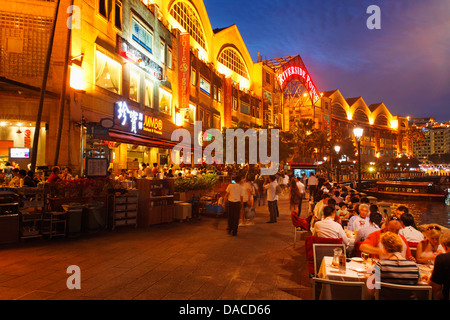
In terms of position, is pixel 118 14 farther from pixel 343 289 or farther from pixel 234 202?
pixel 343 289

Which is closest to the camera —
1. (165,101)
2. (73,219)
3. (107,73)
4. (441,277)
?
(441,277)

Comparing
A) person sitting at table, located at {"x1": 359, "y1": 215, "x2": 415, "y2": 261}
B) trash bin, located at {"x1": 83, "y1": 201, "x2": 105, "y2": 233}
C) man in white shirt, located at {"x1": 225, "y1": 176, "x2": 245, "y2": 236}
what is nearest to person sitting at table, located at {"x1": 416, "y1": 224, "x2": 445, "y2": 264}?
person sitting at table, located at {"x1": 359, "y1": 215, "x2": 415, "y2": 261}

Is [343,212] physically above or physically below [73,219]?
above

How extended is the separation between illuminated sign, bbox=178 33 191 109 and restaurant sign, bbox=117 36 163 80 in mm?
2462

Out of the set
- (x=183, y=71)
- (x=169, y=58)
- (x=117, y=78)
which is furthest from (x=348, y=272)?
(x=169, y=58)

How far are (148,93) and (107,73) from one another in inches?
190

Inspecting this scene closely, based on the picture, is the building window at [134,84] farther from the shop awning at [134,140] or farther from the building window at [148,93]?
the shop awning at [134,140]

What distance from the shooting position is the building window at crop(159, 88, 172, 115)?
2320cm

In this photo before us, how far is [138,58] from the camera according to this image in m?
19.4

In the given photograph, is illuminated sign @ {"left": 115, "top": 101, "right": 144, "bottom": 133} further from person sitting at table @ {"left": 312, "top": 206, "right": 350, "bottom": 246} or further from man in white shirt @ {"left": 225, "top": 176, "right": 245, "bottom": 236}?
person sitting at table @ {"left": 312, "top": 206, "right": 350, "bottom": 246}

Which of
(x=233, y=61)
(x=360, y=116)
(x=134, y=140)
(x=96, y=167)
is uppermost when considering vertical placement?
(x=360, y=116)

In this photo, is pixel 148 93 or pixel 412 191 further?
pixel 412 191
